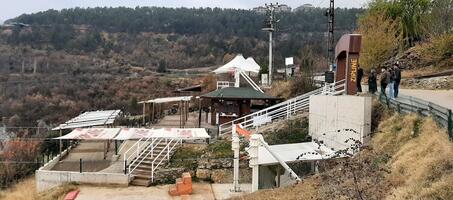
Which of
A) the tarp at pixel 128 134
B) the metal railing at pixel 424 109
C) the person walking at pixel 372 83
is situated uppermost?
the person walking at pixel 372 83

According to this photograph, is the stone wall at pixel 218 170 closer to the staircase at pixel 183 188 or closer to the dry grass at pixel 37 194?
the staircase at pixel 183 188

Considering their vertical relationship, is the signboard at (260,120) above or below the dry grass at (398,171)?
below

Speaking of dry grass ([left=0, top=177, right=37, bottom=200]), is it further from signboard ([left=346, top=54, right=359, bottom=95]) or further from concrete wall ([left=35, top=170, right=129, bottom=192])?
signboard ([left=346, top=54, right=359, bottom=95])

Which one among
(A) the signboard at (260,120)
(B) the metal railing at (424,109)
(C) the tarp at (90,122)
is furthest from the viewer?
(A) the signboard at (260,120)

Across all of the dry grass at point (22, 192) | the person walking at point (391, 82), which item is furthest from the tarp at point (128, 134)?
the person walking at point (391, 82)

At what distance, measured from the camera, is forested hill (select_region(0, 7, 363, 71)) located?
4857 inches

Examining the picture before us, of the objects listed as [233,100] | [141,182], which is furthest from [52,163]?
[233,100]

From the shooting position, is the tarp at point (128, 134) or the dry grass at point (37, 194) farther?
the tarp at point (128, 134)

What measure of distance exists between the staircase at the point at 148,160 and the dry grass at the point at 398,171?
900 centimetres

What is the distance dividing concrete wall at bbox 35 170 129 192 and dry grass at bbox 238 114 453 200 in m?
9.02

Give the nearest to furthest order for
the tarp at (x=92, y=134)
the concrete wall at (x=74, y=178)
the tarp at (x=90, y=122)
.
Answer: the concrete wall at (x=74, y=178) < the tarp at (x=92, y=134) < the tarp at (x=90, y=122)

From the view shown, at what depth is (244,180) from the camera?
69.5 ft

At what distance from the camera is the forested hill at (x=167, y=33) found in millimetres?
123375

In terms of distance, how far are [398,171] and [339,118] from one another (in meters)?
7.88
